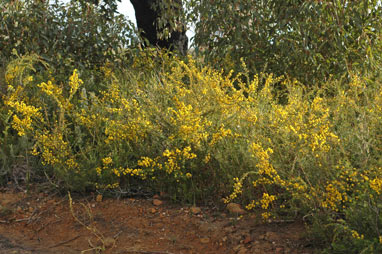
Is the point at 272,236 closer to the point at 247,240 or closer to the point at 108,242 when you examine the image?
the point at 247,240

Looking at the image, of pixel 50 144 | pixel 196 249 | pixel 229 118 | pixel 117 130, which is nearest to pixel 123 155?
pixel 117 130

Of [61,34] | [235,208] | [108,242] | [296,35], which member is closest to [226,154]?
[235,208]

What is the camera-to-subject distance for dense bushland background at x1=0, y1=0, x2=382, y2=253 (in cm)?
300

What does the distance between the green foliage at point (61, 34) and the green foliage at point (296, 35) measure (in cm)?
114

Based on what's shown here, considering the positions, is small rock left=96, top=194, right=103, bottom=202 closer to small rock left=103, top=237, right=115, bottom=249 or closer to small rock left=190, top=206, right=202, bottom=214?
small rock left=103, top=237, right=115, bottom=249

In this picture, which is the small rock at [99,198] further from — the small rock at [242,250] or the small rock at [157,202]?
the small rock at [242,250]

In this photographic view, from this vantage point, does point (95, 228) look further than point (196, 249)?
Yes

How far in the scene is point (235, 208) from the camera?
3336mm

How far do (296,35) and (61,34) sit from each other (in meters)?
2.79

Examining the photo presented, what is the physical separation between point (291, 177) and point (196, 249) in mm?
710

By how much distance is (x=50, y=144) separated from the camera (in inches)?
152

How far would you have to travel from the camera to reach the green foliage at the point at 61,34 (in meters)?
6.04

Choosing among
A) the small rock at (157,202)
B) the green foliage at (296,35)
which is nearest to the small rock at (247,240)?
the small rock at (157,202)

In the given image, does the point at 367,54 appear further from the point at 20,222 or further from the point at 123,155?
the point at 20,222
